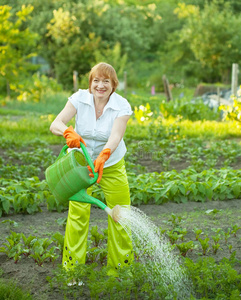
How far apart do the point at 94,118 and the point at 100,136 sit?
126 mm

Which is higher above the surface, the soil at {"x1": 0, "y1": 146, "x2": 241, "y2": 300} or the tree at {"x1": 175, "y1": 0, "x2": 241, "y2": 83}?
Answer: the tree at {"x1": 175, "y1": 0, "x2": 241, "y2": 83}

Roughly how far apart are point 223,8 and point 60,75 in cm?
1034

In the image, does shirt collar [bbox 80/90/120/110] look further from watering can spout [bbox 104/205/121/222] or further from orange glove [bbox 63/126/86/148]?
watering can spout [bbox 104/205/121/222]

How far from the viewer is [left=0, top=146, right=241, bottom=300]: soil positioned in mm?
3004

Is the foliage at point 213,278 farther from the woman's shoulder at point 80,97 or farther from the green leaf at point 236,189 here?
the green leaf at point 236,189

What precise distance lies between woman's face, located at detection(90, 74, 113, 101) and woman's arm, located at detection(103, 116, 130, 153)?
0.19m

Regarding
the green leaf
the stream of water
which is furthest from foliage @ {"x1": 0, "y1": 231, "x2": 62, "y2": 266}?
the green leaf

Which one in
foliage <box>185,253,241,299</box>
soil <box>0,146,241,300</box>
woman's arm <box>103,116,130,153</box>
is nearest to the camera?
foliage <box>185,253,241,299</box>

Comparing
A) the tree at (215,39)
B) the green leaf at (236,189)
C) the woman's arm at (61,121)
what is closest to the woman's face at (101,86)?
the woman's arm at (61,121)

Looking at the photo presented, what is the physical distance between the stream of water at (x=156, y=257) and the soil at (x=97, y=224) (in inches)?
12.8

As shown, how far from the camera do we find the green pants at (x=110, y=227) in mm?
2832

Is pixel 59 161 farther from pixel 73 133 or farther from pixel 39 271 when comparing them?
pixel 39 271

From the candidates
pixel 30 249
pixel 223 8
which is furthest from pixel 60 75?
pixel 30 249

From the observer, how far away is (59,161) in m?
2.74
